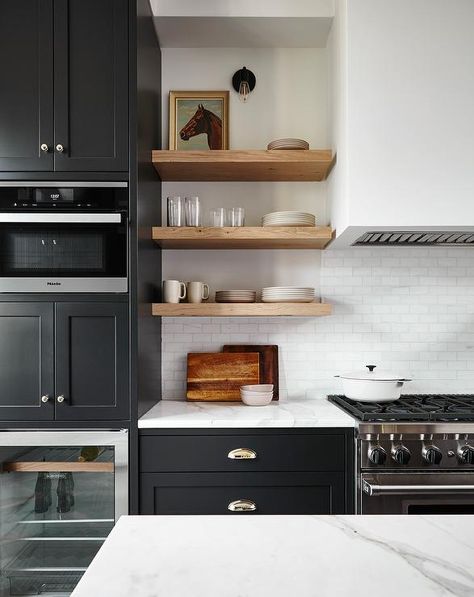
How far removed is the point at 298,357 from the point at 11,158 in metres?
1.67

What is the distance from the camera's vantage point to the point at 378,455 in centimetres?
209

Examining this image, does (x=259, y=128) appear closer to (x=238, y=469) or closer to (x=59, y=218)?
(x=59, y=218)

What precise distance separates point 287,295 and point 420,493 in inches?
40.6

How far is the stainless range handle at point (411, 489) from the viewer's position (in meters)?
2.06

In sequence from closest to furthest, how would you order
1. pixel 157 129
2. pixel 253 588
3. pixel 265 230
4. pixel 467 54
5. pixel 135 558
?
pixel 253 588 → pixel 135 558 → pixel 467 54 → pixel 265 230 → pixel 157 129

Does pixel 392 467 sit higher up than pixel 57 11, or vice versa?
pixel 57 11

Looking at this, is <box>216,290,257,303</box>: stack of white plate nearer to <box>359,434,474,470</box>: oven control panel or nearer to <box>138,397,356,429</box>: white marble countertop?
<box>138,397,356,429</box>: white marble countertop

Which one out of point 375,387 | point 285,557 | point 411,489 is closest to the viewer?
point 285,557

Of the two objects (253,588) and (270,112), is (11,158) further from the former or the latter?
(253,588)

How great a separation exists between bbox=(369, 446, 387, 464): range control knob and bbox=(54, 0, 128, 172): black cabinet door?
5.07 ft

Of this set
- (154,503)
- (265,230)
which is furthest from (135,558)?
(265,230)

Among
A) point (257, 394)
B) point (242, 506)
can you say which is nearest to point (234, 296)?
point (257, 394)

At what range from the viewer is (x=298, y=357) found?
9.23 feet

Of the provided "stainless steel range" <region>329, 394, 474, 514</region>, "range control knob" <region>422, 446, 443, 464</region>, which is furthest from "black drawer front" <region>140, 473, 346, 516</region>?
"range control knob" <region>422, 446, 443, 464</region>
